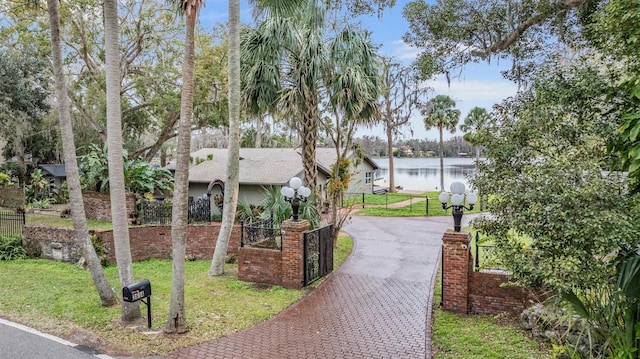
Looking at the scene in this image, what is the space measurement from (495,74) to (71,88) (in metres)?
22.1

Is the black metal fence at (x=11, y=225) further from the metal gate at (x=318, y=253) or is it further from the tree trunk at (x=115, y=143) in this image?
the metal gate at (x=318, y=253)

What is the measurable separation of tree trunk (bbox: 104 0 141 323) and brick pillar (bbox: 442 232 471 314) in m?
6.59

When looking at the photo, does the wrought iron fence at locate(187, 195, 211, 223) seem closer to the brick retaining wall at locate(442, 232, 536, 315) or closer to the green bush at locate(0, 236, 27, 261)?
the green bush at locate(0, 236, 27, 261)

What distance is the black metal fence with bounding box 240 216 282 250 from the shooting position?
11688 millimetres

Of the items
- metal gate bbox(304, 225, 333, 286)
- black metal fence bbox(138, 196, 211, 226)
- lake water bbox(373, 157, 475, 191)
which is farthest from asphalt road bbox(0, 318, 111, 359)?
lake water bbox(373, 157, 475, 191)

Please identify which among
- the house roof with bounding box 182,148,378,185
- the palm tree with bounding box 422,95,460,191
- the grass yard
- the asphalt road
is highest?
the palm tree with bounding box 422,95,460,191

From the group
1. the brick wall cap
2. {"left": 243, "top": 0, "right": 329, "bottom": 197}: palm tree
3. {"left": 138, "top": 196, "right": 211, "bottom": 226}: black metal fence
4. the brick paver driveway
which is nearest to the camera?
the brick paver driveway

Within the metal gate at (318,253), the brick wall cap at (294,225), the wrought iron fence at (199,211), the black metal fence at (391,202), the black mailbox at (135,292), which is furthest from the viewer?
the black metal fence at (391,202)

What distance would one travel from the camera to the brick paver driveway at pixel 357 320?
6945mm

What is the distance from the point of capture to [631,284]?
478 cm

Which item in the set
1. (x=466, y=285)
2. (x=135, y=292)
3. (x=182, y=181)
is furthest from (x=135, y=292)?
(x=466, y=285)

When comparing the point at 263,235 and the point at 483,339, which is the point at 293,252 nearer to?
the point at 263,235

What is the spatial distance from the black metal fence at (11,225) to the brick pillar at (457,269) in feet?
46.2

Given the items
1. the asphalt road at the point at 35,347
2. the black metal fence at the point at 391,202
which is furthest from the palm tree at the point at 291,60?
the black metal fence at the point at 391,202
